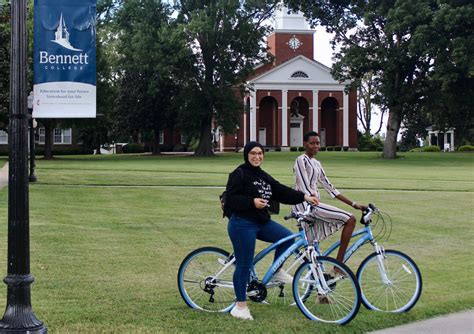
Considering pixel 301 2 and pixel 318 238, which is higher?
pixel 301 2

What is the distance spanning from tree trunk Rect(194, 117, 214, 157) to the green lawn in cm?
3818

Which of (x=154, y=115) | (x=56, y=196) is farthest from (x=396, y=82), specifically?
(x=56, y=196)

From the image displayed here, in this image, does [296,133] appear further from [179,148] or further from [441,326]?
[441,326]

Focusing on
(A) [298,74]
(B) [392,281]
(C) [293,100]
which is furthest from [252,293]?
(C) [293,100]

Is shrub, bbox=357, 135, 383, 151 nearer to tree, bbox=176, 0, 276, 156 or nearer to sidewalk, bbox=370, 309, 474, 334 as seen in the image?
tree, bbox=176, 0, 276, 156

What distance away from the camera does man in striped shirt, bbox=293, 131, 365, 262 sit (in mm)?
7035

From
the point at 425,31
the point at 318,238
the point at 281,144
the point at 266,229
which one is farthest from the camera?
the point at 281,144

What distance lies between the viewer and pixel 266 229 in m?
6.57

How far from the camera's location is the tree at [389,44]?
45844 millimetres

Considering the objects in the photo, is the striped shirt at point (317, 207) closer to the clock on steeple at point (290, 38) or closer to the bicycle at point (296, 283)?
the bicycle at point (296, 283)

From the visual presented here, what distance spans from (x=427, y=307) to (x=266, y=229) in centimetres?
209

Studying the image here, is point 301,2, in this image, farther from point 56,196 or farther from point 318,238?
point 318,238

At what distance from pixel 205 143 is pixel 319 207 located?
54.1 m

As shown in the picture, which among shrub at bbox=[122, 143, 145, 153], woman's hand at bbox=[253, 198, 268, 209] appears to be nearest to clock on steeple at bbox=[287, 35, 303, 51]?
shrub at bbox=[122, 143, 145, 153]
